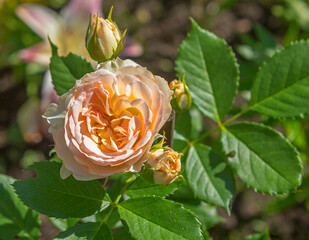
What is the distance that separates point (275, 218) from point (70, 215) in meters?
1.59

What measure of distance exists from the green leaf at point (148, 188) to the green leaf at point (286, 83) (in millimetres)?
375

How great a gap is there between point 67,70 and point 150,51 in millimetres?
1614

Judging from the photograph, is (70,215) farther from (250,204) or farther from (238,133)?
(250,204)

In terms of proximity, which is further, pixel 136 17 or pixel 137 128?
pixel 136 17

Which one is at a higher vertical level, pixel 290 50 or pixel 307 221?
pixel 290 50

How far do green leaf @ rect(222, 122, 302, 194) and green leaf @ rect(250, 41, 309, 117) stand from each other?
75 millimetres

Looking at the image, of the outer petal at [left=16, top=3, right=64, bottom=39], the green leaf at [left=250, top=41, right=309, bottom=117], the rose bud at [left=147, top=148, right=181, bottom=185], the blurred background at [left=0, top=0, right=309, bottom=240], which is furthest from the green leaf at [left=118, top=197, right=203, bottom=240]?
the outer petal at [left=16, top=3, right=64, bottom=39]

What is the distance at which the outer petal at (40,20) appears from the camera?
77.7 inches

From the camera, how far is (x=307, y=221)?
2139mm

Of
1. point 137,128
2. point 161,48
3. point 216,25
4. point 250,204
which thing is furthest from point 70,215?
point 216,25

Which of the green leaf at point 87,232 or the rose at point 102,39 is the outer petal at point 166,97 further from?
the green leaf at point 87,232

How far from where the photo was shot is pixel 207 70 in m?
1.10

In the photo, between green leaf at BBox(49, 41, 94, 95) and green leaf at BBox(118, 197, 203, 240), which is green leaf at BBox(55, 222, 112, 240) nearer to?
green leaf at BBox(118, 197, 203, 240)

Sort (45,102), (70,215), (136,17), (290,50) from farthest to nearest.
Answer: (136,17), (45,102), (290,50), (70,215)
